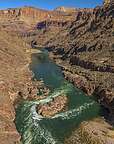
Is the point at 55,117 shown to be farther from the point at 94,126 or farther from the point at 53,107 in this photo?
the point at 94,126

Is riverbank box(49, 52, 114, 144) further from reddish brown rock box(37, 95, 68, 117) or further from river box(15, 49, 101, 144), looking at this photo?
reddish brown rock box(37, 95, 68, 117)

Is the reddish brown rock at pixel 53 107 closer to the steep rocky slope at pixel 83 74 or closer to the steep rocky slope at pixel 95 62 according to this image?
the steep rocky slope at pixel 83 74

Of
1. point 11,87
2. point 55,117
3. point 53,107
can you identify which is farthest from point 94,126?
point 11,87

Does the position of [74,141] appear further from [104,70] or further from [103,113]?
[104,70]

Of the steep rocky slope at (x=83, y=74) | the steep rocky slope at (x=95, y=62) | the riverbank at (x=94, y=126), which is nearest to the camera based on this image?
the riverbank at (x=94, y=126)

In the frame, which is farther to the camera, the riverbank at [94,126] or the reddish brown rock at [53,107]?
the reddish brown rock at [53,107]

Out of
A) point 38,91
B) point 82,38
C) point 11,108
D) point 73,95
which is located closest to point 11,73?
point 38,91

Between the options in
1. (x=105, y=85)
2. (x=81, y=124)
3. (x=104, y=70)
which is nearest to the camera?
(x=81, y=124)

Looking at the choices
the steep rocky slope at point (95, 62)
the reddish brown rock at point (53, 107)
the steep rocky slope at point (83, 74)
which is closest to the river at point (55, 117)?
the reddish brown rock at point (53, 107)
